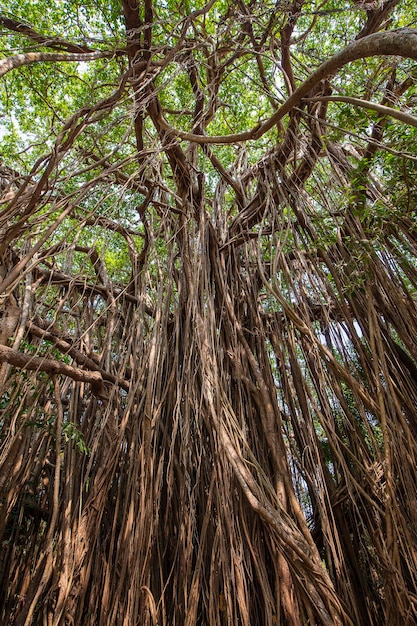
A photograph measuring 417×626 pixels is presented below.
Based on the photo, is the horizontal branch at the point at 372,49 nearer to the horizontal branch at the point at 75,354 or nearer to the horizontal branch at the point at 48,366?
the horizontal branch at the point at 48,366

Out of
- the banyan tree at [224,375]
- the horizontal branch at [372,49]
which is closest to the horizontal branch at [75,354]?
the banyan tree at [224,375]

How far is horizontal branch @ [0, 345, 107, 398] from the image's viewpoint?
5.90 ft

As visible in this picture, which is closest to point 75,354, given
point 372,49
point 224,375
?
point 224,375

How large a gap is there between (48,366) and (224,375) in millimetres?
943

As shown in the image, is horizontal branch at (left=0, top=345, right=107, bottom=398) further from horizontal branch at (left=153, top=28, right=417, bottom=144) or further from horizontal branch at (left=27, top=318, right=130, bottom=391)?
horizontal branch at (left=153, top=28, right=417, bottom=144)

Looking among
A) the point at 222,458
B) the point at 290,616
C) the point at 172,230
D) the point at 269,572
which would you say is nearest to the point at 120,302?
the point at 172,230

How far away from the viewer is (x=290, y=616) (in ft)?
5.34

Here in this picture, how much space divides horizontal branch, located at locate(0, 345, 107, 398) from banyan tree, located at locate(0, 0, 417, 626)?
0.04 ft

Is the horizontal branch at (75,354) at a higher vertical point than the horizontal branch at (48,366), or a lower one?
higher

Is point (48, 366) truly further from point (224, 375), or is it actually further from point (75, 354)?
point (224, 375)

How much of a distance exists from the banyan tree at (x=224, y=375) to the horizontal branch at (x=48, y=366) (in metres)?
0.01

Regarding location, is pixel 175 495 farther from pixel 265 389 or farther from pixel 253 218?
pixel 253 218

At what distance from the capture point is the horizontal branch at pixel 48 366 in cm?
180

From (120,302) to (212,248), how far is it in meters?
0.94
